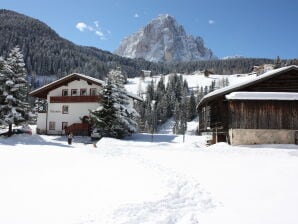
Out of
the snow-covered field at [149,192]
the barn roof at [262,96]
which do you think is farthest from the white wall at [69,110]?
the snow-covered field at [149,192]

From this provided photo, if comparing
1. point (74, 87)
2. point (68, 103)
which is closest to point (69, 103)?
point (68, 103)

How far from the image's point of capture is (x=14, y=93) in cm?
3697

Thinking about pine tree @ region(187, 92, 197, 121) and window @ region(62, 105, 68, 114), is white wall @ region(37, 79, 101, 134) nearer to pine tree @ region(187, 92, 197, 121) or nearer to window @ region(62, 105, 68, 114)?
window @ region(62, 105, 68, 114)

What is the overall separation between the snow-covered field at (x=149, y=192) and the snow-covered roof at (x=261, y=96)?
33.7 feet

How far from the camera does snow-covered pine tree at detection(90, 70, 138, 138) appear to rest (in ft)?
121

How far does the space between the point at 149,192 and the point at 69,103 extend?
35932 mm

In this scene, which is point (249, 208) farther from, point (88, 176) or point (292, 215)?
point (88, 176)

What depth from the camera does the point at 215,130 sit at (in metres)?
34.4

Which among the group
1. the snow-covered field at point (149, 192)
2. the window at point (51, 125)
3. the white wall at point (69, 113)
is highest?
the white wall at point (69, 113)

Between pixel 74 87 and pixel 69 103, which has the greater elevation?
pixel 74 87

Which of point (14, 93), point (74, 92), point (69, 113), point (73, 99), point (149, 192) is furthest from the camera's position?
point (74, 92)

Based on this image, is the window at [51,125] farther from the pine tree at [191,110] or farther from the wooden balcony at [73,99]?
the pine tree at [191,110]

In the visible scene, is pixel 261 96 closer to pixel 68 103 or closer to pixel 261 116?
pixel 261 116

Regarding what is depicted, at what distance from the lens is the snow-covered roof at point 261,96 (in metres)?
28.3
